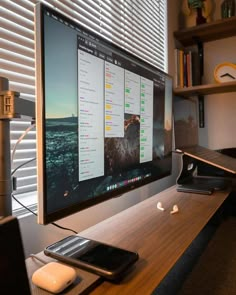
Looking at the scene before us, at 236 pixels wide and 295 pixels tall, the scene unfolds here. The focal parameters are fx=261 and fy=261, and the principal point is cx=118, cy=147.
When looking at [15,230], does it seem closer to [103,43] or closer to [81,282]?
[81,282]

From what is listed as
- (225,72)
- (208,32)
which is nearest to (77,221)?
(225,72)

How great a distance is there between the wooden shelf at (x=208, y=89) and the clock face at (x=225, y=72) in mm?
62

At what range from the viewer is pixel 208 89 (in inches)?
71.2

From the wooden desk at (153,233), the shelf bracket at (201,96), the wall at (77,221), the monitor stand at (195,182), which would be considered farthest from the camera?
the shelf bracket at (201,96)

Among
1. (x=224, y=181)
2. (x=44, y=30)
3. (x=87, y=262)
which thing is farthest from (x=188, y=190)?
(x=44, y=30)

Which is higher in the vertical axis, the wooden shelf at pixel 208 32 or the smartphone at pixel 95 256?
the wooden shelf at pixel 208 32

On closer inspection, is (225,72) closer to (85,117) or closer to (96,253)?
(85,117)

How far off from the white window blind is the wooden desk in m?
0.34

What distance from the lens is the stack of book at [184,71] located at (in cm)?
189

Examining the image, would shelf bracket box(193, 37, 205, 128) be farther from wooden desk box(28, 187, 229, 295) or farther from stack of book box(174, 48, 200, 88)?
wooden desk box(28, 187, 229, 295)

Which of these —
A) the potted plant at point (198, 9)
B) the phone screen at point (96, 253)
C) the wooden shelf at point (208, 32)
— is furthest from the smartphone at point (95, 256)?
Answer: the potted plant at point (198, 9)

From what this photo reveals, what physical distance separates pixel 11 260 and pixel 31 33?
0.80m

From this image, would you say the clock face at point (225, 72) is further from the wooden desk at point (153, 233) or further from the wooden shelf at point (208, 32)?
the wooden desk at point (153, 233)

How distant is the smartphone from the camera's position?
0.54 metres
